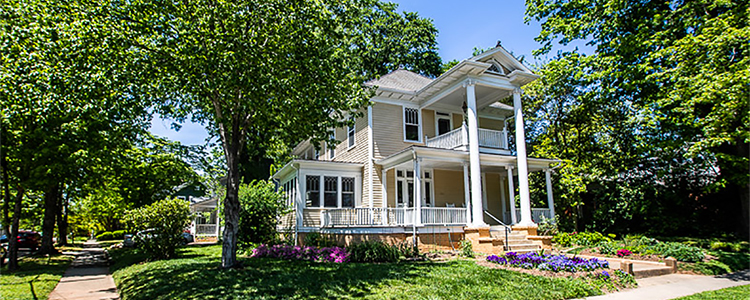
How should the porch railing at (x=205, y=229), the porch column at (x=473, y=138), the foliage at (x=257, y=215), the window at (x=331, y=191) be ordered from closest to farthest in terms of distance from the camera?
the porch column at (x=473, y=138)
the foliage at (x=257, y=215)
the window at (x=331, y=191)
the porch railing at (x=205, y=229)

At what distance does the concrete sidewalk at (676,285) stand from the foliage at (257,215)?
1291 centimetres

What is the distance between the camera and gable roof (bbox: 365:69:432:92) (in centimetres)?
1830

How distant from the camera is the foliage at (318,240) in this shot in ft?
48.2

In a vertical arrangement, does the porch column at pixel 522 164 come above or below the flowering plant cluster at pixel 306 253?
above

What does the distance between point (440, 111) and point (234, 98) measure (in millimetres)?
11454

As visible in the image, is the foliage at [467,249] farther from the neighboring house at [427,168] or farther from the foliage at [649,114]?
the foliage at [649,114]

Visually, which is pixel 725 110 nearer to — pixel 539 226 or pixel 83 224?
pixel 539 226

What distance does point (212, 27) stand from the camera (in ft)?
31.7

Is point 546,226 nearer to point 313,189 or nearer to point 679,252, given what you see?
point 679,252

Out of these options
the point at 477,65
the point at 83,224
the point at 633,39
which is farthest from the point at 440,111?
the point at 83,224

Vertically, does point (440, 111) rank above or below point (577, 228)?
above

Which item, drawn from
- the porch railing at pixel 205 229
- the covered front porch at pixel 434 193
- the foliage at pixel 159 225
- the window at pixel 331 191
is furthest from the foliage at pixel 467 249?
the porch railing at pixel 205 229

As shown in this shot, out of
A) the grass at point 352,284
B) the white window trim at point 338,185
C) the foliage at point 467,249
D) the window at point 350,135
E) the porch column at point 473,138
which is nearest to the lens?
the grass at point 352,284

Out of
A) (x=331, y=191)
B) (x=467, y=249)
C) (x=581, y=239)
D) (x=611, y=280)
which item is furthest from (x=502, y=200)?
(x=611, y=280)
